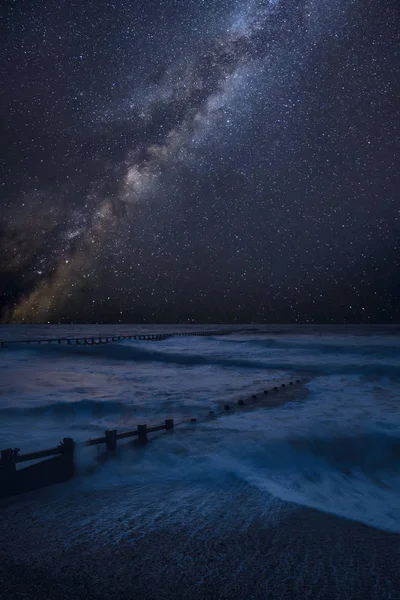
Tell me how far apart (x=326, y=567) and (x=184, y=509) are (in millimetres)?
2656

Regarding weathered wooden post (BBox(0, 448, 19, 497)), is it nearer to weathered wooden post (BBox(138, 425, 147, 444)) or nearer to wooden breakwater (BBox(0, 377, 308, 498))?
wooden breakwater (BBox(0, 377, 308, 498))

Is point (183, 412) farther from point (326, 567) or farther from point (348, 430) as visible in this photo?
point (326, 567)

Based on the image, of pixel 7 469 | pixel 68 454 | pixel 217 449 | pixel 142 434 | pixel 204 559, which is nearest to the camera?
pixel 204 559

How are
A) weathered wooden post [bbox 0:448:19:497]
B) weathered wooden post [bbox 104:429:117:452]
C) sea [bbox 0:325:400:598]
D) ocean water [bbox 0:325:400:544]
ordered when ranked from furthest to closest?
weathered wooden post [bbox 104:429:117:452] → ocean water [bbox 0:325:400:544] → weathered wooden post [bbox 0:448:19:497] → sea [bbox 0:325:400:598]

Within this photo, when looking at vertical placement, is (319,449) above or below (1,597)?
below

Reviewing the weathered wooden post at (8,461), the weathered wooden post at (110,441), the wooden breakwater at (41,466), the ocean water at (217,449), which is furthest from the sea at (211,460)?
the weathered wooden post at (8,461)

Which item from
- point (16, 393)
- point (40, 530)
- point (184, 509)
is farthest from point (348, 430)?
point (16, 393)

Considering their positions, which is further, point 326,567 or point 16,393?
point 16,393

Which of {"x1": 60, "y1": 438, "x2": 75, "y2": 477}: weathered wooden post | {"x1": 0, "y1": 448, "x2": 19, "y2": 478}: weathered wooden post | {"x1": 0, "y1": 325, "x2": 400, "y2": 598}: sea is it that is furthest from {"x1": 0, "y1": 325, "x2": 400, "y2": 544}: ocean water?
{"x1": 0, "y1": 448, "x2": 19, "y2": 478}: weathered wooden post

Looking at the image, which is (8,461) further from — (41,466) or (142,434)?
(142,434)

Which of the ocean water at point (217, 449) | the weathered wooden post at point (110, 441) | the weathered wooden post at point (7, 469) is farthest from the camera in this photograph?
the weathered wooden post at point (110, 441)

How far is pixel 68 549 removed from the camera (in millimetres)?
5539

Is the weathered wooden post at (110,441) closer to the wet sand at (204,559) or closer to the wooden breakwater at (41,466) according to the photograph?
the wooden breakwater at (41,466)

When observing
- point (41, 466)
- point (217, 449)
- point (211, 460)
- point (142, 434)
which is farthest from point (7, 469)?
point (217, 449)
